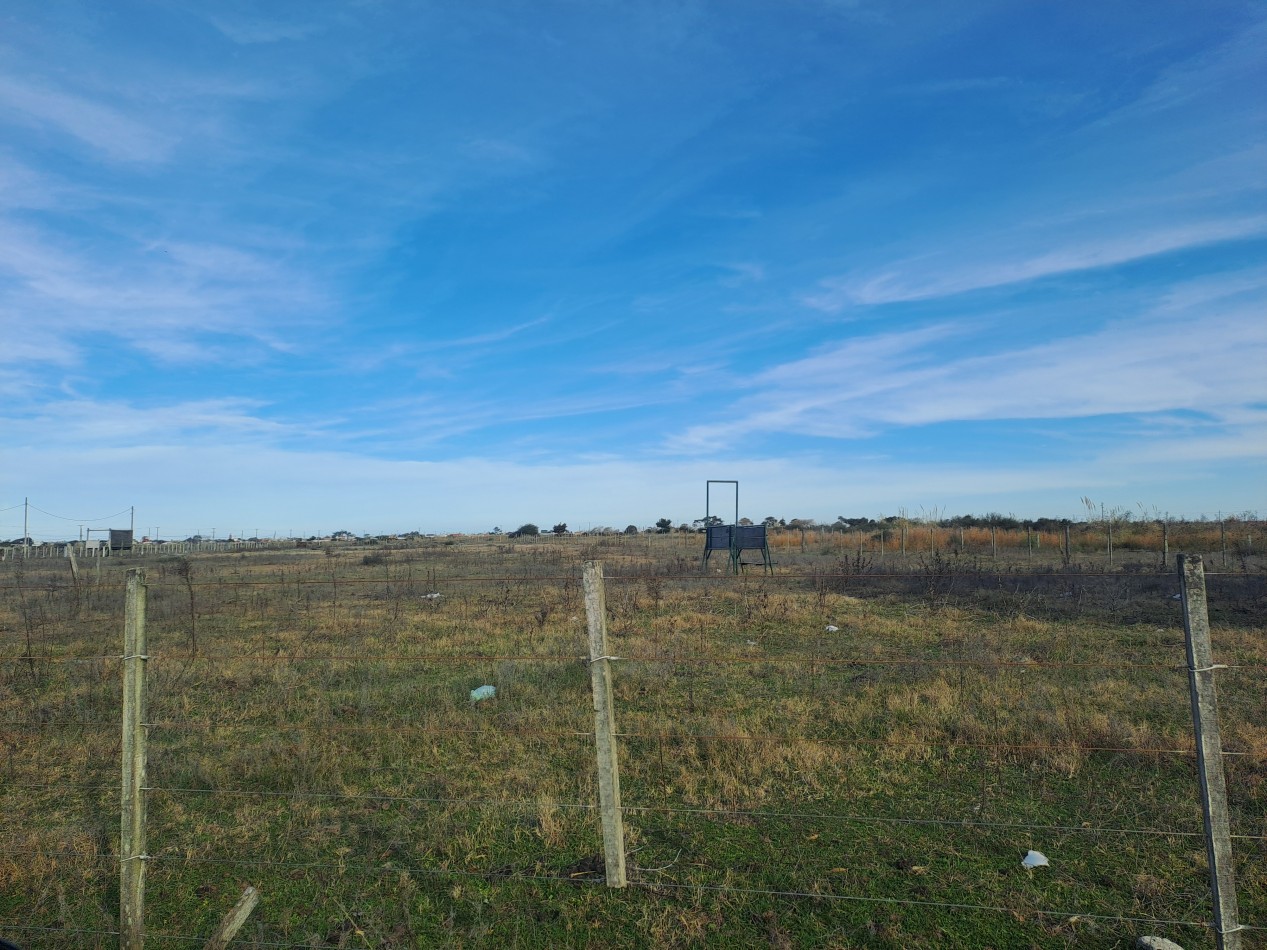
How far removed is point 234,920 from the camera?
159 inches

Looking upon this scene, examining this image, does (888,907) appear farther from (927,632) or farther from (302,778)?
(927,632)

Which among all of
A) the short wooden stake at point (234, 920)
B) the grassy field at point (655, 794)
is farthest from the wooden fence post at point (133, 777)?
the short wooden stake at point (234, 920)

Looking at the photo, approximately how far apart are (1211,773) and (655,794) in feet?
11.6

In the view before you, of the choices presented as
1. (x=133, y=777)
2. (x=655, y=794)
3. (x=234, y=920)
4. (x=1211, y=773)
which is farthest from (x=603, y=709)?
(x=1211, y=773)

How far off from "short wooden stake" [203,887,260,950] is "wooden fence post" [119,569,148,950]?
424mm

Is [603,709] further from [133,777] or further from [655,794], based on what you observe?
[133,777]

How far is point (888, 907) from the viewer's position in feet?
13.6

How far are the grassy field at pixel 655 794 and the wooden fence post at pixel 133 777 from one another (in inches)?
9.1

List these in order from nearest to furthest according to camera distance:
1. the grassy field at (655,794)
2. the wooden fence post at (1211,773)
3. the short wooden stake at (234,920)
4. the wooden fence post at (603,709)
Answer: the wooden fence post at (1211,773), the short wooden stake at (234,920), the wooden fence post at (603,709), the grassy field at (655,794)

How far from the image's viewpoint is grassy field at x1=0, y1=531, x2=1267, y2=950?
414 centimetres

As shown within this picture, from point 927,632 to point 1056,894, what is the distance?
26.9 ft

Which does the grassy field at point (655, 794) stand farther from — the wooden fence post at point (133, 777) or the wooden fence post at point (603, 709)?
the wooden fence post at point (603, 709)

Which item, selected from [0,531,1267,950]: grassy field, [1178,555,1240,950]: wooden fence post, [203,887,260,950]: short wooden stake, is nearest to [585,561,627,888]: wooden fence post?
[0,531,1267,950]: grassy field

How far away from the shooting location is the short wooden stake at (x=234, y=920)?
12.7 feet
